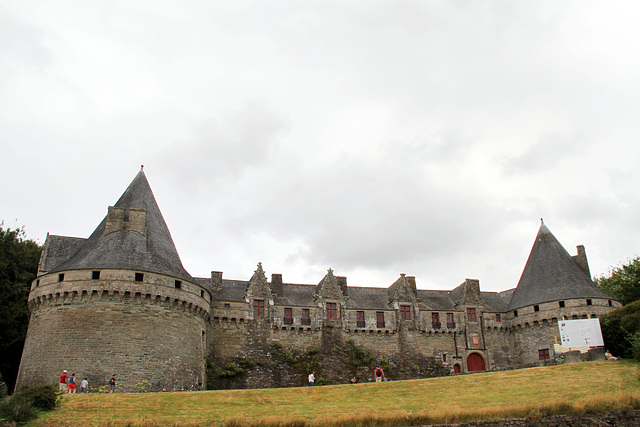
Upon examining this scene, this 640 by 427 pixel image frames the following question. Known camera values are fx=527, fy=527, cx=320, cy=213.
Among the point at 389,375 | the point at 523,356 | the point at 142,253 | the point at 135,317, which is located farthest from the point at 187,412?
the point at 523,356

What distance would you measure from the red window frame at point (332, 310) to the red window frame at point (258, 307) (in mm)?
4909

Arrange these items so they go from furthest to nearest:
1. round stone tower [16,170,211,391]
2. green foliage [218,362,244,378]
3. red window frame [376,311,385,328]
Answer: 1. red window frame [376,311,385,328]
2. green foliage [218,362,244,378]
3. round stone tower [16,170,211,391]

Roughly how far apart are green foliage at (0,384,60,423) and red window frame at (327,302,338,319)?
20514mm

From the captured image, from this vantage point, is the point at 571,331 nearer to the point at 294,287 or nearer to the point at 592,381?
the point at 592,381

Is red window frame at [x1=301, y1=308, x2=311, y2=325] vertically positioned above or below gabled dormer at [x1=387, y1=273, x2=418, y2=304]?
below

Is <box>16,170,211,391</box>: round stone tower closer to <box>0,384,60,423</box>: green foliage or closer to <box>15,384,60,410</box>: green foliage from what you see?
<box>0,384,60,423</box>: green foliage

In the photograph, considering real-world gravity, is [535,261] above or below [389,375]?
above

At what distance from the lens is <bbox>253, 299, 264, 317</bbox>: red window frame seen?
36.8 metres

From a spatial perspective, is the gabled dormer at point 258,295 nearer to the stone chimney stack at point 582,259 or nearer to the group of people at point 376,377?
the group of people at point 376,377

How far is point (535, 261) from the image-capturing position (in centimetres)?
4228

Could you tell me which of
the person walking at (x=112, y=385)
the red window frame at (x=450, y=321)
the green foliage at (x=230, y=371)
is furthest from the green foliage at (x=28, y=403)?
the red window frame at (x=450, y=321)

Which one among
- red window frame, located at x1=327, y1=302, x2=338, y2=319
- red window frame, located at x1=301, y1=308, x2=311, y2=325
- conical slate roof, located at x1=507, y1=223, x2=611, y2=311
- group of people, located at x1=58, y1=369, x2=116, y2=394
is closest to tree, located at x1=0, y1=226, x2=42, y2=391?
group of people, located at x1=58, y1=369, x2=116, y2=394

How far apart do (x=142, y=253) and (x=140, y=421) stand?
45.5ft

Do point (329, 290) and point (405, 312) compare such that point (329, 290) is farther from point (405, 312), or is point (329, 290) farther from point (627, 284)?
point (627, 284)
